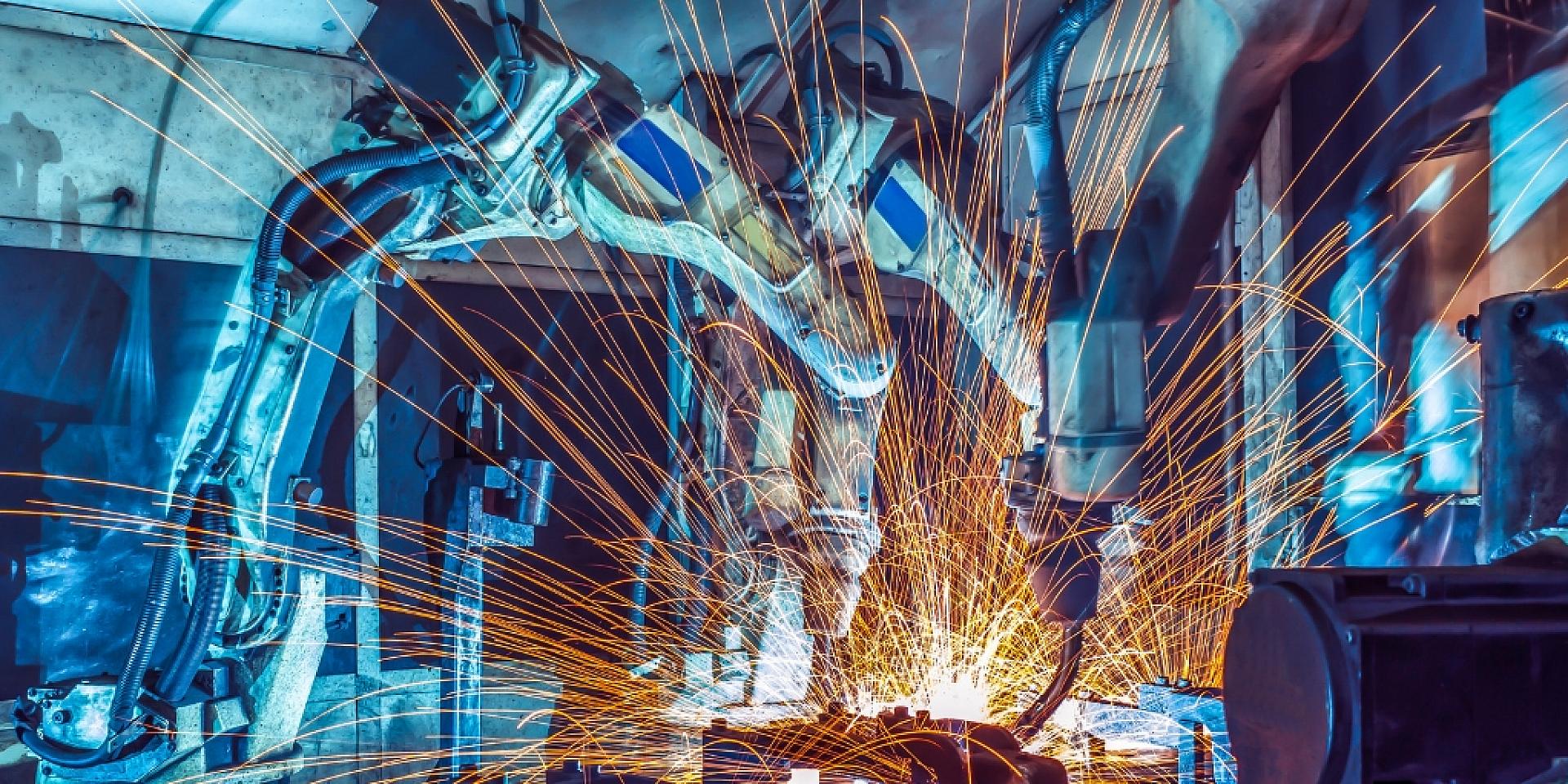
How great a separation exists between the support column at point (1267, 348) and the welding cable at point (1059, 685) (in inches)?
85.8

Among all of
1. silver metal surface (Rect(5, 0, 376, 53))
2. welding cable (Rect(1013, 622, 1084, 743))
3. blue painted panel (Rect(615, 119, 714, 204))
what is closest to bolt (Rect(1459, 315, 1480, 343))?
welding cable (Rect(1013, 622, 1084, 743))

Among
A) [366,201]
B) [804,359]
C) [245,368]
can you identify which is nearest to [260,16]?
[366,201]

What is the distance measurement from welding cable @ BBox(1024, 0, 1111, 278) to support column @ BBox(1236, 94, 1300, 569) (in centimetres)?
194

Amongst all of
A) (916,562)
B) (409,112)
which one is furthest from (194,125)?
(916,562)

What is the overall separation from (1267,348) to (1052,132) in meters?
2.31

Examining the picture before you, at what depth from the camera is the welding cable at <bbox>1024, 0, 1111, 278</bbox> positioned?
214cm

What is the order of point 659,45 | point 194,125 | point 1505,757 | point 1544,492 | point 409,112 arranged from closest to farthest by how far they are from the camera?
point 1505,757, point 1544,492, point 409,112, point 194,125, point 659,45

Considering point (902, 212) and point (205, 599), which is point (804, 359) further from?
point (205, 599)

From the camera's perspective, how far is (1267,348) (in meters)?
4.14

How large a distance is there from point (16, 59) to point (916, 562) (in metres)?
3.62

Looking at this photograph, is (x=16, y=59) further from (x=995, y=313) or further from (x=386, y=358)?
(x=995, y=313)

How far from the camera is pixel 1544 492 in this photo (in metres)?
1.33

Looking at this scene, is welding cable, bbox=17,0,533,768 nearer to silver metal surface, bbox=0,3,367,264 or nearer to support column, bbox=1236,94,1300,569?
silver metal surface, bbox=0,3,367,264

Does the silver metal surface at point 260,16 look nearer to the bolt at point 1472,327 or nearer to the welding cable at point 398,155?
the welding cable at point 398,155
